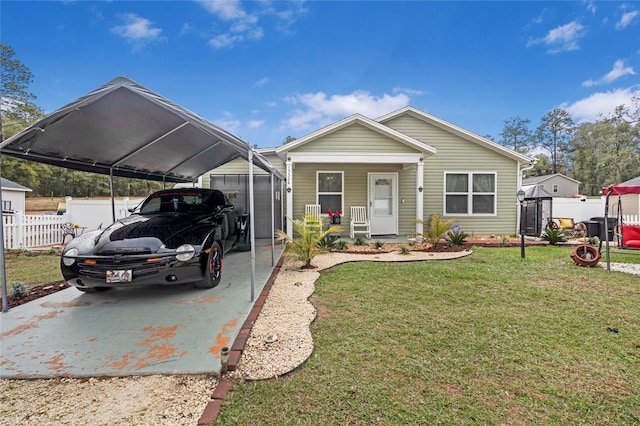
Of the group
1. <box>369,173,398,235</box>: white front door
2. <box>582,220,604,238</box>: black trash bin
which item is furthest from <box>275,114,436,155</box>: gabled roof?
<box>582,220,604,238</box>: black trash bin

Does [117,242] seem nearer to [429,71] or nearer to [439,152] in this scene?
[439,152]

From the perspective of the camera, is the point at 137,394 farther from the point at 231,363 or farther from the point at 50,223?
the point at 50,223

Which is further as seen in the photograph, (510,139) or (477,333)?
(510,139)

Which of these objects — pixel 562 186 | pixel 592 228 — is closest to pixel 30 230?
pixel 592 228

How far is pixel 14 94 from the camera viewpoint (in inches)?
737

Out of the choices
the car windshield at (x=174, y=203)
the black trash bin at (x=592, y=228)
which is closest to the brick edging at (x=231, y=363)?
the car windshield at (x=174, y=203)

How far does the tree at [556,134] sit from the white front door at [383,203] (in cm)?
4513

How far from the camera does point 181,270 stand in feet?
12.8

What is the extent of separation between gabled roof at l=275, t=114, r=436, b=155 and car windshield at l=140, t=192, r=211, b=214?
3830 mm

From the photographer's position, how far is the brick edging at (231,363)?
74.8 inches

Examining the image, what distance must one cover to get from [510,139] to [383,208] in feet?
150

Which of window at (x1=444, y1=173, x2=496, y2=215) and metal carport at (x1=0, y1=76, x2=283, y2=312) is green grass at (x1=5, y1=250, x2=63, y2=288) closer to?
metal carport at (x1=0, y1=76, x2=283, y2=312)

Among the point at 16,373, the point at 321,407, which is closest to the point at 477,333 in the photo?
the point at 321,407

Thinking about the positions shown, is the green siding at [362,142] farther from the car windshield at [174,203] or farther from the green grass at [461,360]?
the green grass at [461,360]
